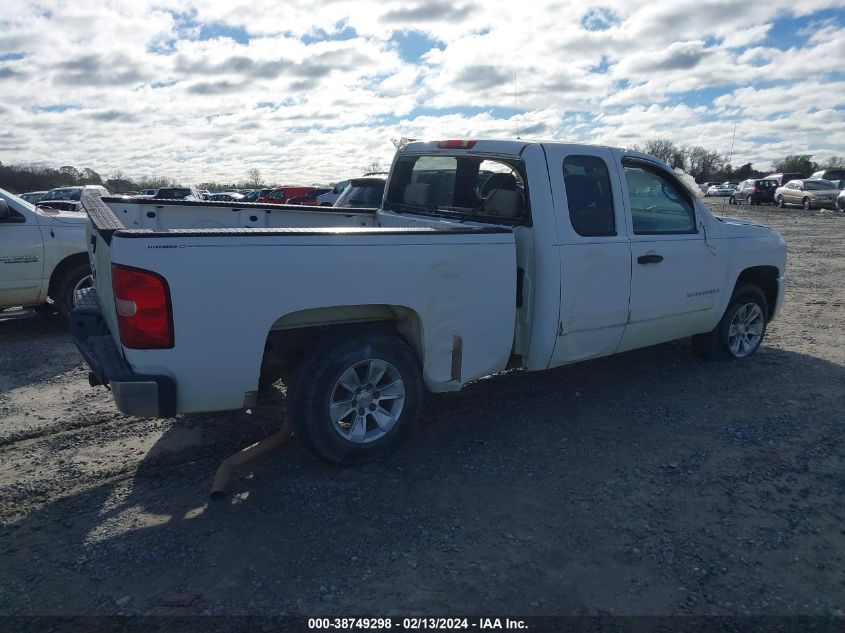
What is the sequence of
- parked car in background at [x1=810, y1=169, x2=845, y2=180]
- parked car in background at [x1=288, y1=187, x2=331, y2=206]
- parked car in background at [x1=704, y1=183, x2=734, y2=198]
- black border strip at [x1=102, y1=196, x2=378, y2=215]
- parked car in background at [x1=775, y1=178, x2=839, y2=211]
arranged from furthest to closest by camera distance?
parked car in background at [x1=704, y1=183, x2=734, y2=198]
parked car in background at [x1=810, y1=169, x2=845, y2=180]
parked car in background at [x1=775, y1=178, x2=839, y2=211]
parked car in background at [x1=288, y1=187, x2=331, y2=206]
black border strip at [x1=102, y1=196, x2=378, y2=215]

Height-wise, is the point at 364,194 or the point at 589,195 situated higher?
the point at 589,195

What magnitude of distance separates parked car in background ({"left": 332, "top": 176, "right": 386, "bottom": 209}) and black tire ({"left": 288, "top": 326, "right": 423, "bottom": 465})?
24.1ft

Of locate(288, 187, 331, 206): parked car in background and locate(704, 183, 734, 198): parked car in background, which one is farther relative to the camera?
locate(704, 183, 734, 198): parked car in background

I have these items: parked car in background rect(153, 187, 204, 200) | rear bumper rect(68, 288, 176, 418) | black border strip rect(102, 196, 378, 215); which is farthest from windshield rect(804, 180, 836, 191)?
rear bumper rect(68, 288, 176, 418)

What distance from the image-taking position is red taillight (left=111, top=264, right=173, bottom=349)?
132 inches

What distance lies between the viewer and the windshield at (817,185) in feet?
115

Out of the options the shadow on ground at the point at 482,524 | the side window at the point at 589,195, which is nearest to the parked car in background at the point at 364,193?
the side window at the point at 589,195

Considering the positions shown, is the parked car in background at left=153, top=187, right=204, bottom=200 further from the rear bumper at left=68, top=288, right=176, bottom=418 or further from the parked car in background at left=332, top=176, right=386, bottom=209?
the rear bumper at left=68, top=288, right=176, bottom=418

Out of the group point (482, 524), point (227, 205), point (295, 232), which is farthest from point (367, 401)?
point (227, 205)

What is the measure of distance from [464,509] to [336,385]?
1038 millimetres

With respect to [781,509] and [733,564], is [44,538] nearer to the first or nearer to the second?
[733,564]

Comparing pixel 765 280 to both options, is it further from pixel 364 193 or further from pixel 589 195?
pixel 364 193

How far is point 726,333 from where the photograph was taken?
20.8 feet

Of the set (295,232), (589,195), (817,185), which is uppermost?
(589,195)
